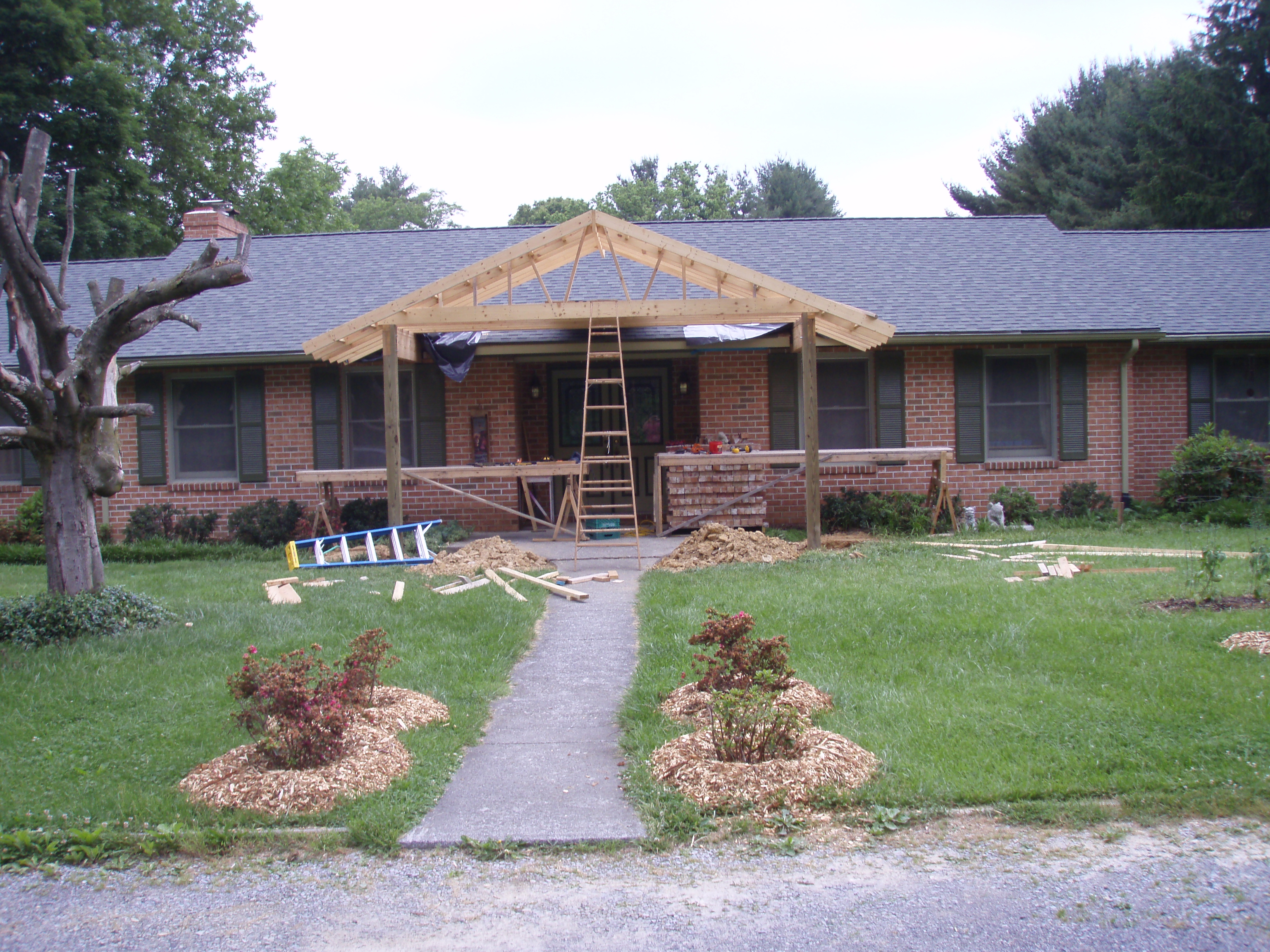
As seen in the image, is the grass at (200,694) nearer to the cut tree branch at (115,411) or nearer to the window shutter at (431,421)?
the cut tree branch at (115,411)

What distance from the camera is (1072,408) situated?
1349 cm

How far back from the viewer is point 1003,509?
12883 millimetres

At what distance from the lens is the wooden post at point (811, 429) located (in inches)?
409

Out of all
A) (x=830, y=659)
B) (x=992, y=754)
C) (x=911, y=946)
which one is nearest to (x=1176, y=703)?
(x=992, y=754)

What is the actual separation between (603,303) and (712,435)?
3564 mm

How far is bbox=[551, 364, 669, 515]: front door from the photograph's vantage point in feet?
47.6

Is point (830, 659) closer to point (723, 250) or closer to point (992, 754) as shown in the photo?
point (992, 754)

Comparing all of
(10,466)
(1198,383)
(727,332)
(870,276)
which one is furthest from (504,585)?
(1198,383)

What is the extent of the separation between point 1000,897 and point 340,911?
88.0 inches

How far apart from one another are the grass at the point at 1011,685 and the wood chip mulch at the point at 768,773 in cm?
9

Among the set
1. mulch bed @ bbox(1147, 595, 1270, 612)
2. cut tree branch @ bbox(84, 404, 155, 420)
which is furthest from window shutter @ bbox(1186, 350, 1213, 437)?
cut tree branch @ bbox(84, 404, 155, 420)

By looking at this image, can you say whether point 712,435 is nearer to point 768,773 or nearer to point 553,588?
point 553,588

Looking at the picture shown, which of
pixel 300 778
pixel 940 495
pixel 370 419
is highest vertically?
pixel 370 419

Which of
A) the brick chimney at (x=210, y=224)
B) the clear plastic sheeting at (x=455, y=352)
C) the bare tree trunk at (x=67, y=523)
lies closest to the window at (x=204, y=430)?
the clear plastic sheeting at (x=455, y=352)
